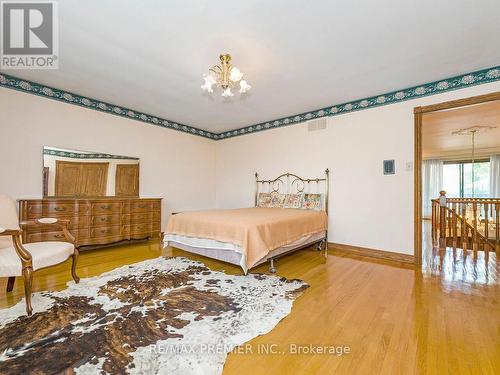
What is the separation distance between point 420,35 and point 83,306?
13.8 feet

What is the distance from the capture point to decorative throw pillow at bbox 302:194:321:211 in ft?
14.9

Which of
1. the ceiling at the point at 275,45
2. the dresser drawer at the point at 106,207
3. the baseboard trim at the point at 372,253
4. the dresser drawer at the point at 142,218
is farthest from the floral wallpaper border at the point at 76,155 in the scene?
the baseboard trim at the point at 372,253

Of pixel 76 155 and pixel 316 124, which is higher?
pixel 316 124

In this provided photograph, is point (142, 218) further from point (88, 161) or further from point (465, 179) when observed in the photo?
point (465, 179)

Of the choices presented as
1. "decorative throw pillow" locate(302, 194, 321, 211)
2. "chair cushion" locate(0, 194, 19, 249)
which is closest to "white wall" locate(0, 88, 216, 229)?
"chair cushion" locate(0, 194, 19, 249)

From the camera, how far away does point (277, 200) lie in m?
5.09

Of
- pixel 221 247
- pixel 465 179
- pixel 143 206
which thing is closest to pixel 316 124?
pixel 221 247

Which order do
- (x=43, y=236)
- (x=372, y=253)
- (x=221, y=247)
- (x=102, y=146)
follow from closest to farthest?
(x=221, y=247) < (x=43, y=236) < (x=372, y=253) < (x=102, y=146)

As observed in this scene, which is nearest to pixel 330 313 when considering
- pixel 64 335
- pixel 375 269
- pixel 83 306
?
pixel 375 269

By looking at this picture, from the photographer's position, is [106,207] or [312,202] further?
[312,202]

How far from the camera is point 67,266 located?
3.35m

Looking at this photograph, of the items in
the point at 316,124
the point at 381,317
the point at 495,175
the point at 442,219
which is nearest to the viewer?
the point at 381,317

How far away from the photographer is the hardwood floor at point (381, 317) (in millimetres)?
1490

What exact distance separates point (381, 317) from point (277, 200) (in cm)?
323
